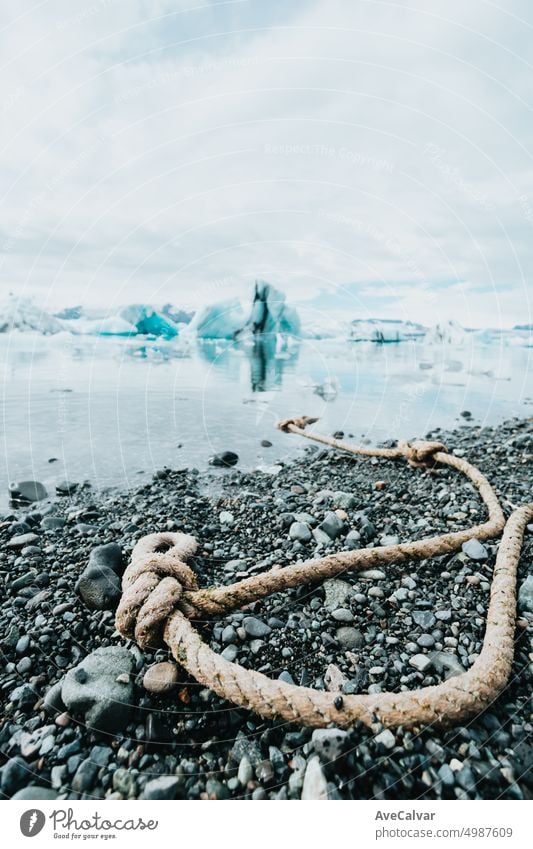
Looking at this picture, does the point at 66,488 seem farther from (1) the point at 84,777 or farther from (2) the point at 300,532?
(1) the point at 84,777

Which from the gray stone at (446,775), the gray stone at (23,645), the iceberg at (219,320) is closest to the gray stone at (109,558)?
the gray stone at (23,645)

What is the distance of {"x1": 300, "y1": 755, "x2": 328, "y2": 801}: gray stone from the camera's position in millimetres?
1626

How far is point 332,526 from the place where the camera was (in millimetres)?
3572

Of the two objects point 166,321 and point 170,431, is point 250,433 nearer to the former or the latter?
point 170,431

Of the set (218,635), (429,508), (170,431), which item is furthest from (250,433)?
(218,635)

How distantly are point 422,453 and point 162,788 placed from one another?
4.23 meters

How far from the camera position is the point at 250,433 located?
8250 mm

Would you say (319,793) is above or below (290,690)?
below

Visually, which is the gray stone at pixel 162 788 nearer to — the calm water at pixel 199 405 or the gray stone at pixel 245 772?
the gray stone at pixel 245 772

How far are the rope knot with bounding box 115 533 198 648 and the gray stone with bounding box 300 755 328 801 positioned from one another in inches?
38.6

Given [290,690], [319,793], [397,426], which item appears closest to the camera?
[319,793]

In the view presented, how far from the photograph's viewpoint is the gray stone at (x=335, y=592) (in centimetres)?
263

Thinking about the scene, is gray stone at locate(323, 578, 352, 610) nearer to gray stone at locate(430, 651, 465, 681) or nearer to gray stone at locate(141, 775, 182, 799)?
gray stone at locate(430, 651, 465, 681)

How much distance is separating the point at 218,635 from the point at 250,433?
19.4ft
